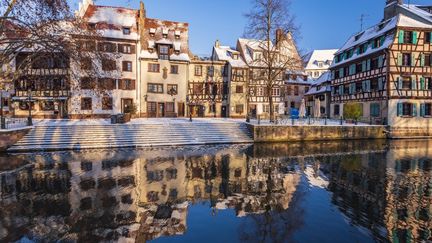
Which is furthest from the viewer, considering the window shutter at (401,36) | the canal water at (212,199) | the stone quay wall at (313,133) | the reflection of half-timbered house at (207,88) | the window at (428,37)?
the reflection of half-timbered house at (207,88)

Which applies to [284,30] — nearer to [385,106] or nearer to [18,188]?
[385,106]

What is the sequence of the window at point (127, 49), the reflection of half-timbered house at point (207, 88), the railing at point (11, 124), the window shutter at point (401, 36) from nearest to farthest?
the railing at point (11, 124) → the window shutter at point (401, 36) → the window at point (127, 49) → the reflection of half-timbered house at point (207, 88)

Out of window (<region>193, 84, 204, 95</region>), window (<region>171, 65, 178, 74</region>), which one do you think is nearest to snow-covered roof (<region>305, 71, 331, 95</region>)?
window (<region>193, 84, 204, 95</region>)

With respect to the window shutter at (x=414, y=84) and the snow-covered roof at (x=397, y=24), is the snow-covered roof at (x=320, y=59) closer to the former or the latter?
the snow-covered roof at (x=397, y=24)

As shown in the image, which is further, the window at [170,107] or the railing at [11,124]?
the window at [170,107]

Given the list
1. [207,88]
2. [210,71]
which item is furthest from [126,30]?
[207,88]

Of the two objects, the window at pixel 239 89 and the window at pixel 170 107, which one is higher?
the window at pixel 239 89

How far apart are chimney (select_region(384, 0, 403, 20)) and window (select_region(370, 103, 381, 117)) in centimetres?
1274

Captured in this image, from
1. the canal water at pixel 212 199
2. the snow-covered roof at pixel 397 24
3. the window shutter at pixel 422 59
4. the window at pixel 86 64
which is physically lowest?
the canal water at pixel 212 199

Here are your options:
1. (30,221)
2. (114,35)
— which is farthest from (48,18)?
(114,35)

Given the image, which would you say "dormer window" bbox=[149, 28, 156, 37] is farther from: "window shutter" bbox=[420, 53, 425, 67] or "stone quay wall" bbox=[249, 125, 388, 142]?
"window shutter" bbox=[420, 53, 425, 67]

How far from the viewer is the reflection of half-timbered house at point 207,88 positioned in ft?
137

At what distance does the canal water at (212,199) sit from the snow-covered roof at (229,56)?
27.5 metres

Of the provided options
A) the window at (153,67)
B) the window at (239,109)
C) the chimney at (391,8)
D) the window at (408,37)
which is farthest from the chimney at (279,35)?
the chimney at (391,8)
